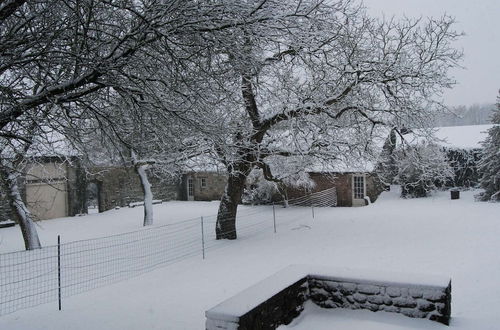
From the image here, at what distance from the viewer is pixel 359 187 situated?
24.6m

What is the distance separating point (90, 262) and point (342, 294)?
8.56m

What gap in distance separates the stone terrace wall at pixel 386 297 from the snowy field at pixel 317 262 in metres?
0.13

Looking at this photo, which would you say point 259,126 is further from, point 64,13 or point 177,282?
point 64,13

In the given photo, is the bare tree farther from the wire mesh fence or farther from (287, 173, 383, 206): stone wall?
(287, 173, 383, 206): stone wall

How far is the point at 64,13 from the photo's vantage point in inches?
230

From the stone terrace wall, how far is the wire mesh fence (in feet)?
15.2

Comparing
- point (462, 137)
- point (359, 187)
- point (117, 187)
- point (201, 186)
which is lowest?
point (359, 187)

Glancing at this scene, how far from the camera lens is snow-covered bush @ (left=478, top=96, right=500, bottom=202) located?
21.4 m

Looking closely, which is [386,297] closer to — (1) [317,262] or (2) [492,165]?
(1) [317,262]

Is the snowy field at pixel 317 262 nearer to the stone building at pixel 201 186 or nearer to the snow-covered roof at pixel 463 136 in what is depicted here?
the snow-covered roof at pixel 463 136

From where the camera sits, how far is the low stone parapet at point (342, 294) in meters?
5.45

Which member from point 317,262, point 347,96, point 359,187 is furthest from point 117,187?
point 317,262

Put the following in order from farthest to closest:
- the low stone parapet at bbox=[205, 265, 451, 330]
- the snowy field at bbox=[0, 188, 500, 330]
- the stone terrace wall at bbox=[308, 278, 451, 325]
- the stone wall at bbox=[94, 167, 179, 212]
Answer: the stone wall at bbox=[94, 167, 179, 212], the snowy field at bbox=[0, 188, 500, 330], the stone terrace wall at bbox=[308, 278, 451, 325], the low stone parapet at bbox=[205, 265, 451, 330]

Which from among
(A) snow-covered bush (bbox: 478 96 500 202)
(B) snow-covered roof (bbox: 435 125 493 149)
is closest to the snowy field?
(A) snow-covered bush (bbox: 478 96 500 202)
